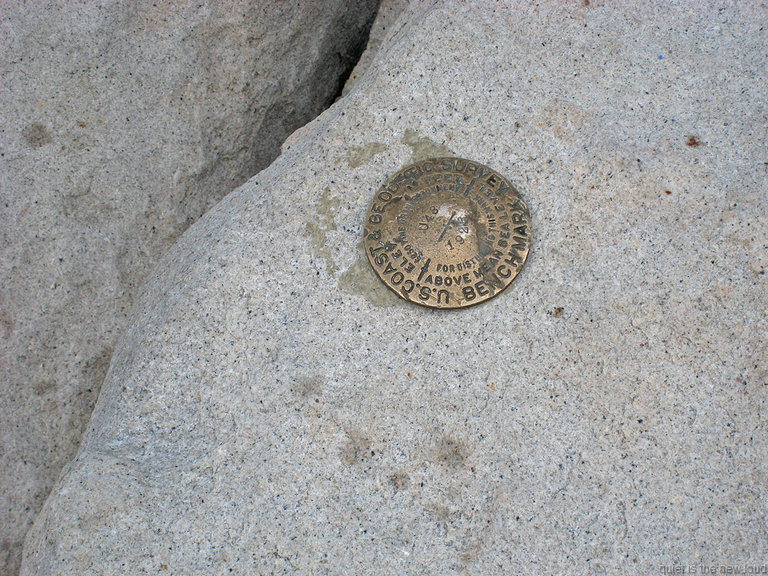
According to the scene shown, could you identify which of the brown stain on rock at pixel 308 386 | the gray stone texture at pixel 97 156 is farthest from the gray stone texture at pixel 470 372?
the gray stone texture at pixel 97 156

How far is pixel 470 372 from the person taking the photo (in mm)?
1927

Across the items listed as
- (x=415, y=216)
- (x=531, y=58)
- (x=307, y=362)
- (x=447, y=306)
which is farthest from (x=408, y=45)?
(x=307, y=362)

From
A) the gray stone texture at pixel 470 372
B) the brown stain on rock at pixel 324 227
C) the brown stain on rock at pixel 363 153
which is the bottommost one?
the gray stone texture at pixel 470 372

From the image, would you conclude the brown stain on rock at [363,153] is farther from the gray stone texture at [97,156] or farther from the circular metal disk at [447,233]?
the gray stone texture at [97,156]

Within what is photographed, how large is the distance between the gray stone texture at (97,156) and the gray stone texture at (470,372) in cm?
42

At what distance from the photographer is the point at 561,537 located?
5.96ft

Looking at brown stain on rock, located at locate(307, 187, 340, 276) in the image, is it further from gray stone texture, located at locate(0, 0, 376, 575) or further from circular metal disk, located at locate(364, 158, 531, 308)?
gray stone texture, located at locate(0, 0, 376, 575)

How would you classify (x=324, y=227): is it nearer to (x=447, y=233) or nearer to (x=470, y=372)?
(x=447, y=233)

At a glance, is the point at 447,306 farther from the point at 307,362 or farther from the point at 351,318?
the point at 307,362

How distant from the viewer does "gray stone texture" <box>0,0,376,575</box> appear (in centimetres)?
236

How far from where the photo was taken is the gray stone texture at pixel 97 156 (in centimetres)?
236

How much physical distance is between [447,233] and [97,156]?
1432mm

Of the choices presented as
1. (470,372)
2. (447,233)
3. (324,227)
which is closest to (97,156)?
(324,227)

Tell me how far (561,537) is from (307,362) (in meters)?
0.85
